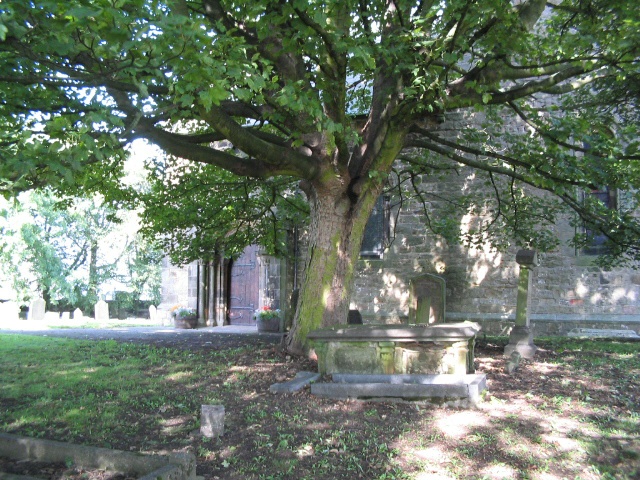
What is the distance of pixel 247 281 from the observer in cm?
1733

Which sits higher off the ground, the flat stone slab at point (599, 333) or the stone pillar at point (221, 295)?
the stone pillar at point (221, 295)

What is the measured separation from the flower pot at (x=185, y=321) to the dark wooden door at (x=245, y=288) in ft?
4.06

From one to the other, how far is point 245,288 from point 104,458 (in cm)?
1377

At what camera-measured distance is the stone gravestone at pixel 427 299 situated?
507 inches

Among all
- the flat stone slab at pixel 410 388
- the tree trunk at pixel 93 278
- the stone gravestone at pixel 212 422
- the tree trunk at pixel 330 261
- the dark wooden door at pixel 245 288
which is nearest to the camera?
the stone gravestone at pixel 212 422

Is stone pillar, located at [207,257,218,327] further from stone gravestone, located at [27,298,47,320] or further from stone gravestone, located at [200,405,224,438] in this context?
stone gravestone, located at [200,405,224,438]

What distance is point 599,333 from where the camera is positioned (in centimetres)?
1235

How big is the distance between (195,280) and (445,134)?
29.7 feet

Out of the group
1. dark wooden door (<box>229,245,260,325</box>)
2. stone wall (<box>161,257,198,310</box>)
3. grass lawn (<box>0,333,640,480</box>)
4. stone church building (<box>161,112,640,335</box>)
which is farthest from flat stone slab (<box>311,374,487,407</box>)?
stone wall (<box>161,257,198,310</box>)

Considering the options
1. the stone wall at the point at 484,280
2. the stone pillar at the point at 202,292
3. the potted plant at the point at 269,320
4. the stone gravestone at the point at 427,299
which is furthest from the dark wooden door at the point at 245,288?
the stone gravestone at the point at 427,299

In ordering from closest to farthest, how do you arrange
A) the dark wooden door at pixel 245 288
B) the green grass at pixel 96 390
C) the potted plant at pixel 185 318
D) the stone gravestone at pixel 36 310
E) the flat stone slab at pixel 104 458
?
1. the flat stone slab at pixel 104 458
2. the green grass at pixel 96 390
3. the potted plant at pixel 185 318
4. the dark wooden door at pixel 245 288
5. the stone gravestone at pixel 36 310

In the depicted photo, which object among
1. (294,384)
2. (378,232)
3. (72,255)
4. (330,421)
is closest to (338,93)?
(294,384)

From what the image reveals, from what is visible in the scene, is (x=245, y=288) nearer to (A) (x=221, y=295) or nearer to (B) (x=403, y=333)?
(A) (x=221, y=295)

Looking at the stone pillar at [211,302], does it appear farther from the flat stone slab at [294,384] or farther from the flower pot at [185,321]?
the flat stone slab at [294,384]
